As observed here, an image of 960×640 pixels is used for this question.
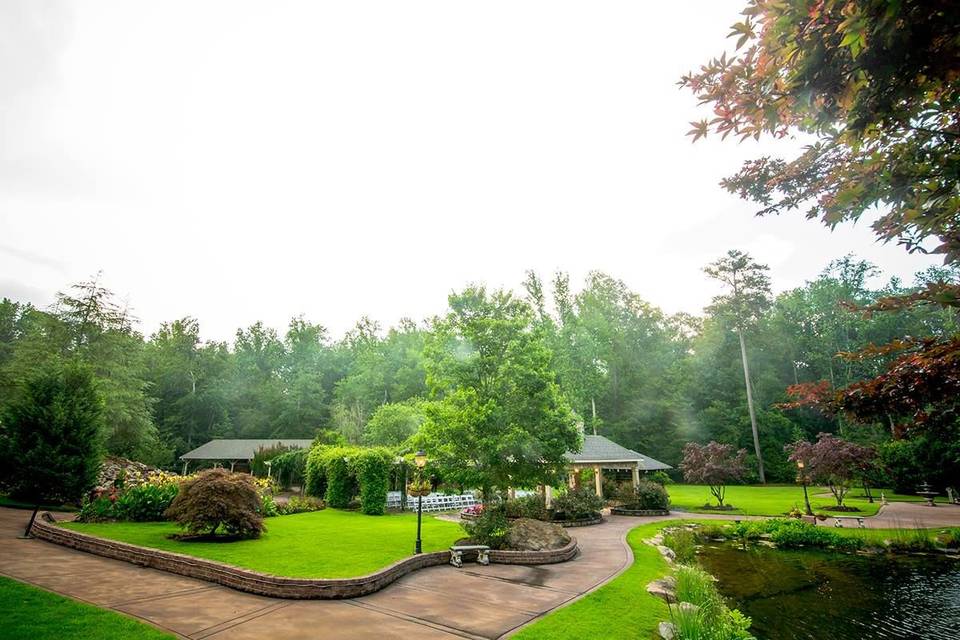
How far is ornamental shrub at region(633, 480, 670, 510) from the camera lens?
80.5 feet

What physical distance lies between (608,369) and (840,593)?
44.1 m

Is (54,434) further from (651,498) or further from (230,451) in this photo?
(651,498)

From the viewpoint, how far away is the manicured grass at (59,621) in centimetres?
590

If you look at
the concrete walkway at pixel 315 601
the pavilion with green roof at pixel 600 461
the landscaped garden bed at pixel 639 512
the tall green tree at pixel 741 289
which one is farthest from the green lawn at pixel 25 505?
the tall green tree at pixel 741 289

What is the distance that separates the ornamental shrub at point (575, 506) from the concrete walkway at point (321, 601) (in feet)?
30.0

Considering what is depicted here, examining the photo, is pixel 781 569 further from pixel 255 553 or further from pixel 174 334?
pixel 174 334

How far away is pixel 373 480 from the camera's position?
70.9 ft

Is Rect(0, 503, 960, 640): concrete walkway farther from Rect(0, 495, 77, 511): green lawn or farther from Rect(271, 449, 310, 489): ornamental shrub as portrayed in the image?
Rect(271, 449, 310, 489): ornamental shrub

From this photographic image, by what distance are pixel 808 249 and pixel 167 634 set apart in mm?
28482

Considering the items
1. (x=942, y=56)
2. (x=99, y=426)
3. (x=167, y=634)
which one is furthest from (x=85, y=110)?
(x=942, y=56)

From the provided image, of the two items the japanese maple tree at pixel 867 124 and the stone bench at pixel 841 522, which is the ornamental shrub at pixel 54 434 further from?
the stone bench at pixel 841 522

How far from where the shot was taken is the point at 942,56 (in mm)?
3293

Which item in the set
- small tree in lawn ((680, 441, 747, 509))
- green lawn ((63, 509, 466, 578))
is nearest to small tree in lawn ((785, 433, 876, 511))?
small tree in lawn ((680, 441, 747, 509))

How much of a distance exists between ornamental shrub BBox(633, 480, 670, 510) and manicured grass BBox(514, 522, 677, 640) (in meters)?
14.1
